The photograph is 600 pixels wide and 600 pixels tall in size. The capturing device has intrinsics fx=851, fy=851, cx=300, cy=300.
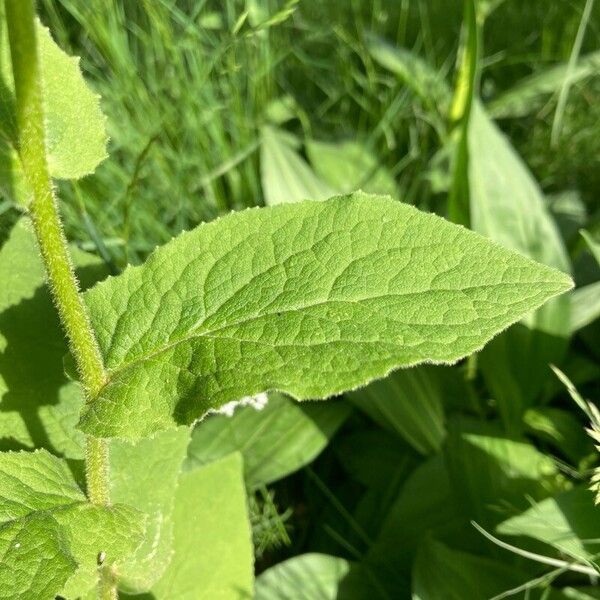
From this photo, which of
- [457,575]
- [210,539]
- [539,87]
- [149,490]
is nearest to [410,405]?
[457,575]

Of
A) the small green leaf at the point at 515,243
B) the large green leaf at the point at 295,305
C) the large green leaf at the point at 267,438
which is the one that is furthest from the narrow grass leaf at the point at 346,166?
the large green leaf at the point at 295,305

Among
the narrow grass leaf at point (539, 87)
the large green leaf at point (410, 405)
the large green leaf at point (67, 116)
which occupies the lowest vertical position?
the large green leaf at point (410, 405)

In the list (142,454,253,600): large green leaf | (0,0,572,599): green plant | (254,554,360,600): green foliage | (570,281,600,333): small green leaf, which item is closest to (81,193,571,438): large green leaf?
(0,0,572,599): green plant

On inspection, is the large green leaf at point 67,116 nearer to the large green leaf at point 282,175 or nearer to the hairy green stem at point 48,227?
the hairy green stem at point 48,227

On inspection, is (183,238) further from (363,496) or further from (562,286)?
(363,496)

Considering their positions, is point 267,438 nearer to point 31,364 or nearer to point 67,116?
point 31,364
